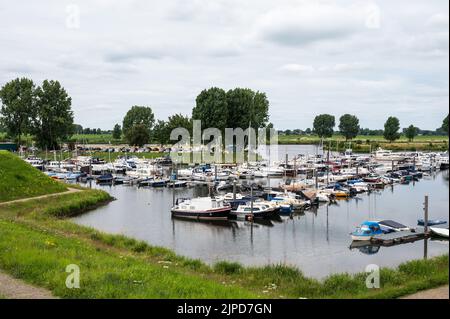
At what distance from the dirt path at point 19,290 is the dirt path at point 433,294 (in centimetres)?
1277

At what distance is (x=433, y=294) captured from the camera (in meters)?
17.0

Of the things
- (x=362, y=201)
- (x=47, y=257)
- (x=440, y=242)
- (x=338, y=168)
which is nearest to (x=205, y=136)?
(x=338, y=168)

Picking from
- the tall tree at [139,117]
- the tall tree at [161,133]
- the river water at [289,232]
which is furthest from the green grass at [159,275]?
the tall tree at [139,117]

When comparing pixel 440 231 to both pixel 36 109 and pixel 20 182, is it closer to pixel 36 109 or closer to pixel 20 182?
pixel 20 182

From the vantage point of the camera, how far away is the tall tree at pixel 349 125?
17838 cm

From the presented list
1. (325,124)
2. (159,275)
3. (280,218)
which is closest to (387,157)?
(280,218)

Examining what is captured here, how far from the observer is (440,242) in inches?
1406

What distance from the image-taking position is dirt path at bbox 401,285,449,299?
16583 millimetres

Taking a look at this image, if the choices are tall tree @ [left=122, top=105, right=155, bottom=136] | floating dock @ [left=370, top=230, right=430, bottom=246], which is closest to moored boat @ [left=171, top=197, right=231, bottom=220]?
floating dock @ [left=370, top=230, right=430, bottom=246]

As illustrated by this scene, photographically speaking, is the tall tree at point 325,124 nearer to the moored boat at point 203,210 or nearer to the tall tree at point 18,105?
the tall tree at point 18,105

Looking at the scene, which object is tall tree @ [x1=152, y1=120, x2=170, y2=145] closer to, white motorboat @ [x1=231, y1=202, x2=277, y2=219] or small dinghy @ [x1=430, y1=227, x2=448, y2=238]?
white motorboat @ [x1=231, y1=202, x2=277, y2=219]

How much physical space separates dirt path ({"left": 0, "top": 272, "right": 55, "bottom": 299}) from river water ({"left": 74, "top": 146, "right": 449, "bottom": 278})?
47.3ft
